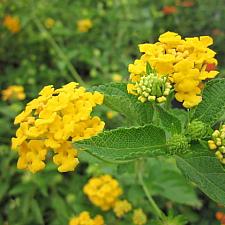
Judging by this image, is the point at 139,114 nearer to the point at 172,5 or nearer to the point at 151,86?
the point at 151,86

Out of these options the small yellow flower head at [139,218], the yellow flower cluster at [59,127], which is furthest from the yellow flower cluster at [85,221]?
the yellow flower cluster at [59,127]

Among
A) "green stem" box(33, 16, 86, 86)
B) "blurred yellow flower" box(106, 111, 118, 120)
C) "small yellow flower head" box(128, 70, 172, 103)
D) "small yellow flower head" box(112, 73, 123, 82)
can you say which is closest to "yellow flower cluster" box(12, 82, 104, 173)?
"small yellow flower head" box(128, 70, 172, 103)

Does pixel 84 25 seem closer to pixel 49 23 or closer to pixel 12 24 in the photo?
pixel 49 23

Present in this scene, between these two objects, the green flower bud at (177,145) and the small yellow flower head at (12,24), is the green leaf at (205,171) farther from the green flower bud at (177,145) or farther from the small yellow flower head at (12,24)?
the small yellow flower head at (12,24)

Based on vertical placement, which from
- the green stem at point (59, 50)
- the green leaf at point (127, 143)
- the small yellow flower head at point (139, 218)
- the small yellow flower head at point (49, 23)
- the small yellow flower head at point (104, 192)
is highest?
the small yellow flower head at point (49, 23)

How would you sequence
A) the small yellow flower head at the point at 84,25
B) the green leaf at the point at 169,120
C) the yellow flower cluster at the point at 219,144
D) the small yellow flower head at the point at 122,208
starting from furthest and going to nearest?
the small yellow flower head at the point at 84,25 < the small yellow flower head at the point at 122,208 < the green leaf at the point at 169,120 < the yellow flower cluster at the point at 219,144

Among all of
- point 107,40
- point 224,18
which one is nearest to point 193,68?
point 107,40

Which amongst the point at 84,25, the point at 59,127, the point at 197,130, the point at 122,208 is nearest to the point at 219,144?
the point at 197,130
